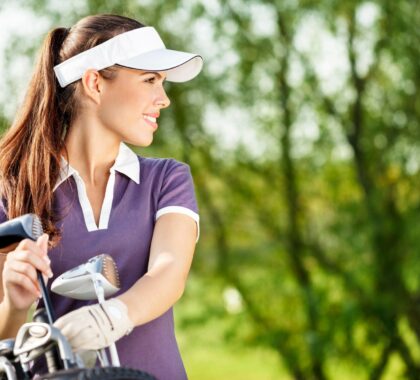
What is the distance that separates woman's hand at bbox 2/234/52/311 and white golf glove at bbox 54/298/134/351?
0.36ft

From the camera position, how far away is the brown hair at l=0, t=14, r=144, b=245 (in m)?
1.74

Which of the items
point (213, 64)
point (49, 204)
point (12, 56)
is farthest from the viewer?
point (213, 64)

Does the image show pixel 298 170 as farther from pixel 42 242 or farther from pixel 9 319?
pixel 42 242

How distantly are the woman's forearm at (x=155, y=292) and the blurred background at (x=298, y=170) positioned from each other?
21.6 feet

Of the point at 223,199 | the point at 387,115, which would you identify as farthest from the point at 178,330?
the point at 387,115

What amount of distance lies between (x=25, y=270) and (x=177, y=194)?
360 mm

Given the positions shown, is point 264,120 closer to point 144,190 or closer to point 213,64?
point 213,64

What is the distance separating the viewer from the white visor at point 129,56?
1740 mm

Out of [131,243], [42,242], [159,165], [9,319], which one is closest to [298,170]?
[159,165]

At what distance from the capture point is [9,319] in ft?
5.41

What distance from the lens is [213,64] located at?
8.63 metres

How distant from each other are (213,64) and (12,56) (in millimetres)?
1807

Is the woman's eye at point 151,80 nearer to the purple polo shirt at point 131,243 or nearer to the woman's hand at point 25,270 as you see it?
the purple polo shirt at point 131,243

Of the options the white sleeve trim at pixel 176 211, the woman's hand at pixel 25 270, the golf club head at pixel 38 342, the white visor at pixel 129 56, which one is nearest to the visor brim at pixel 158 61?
the white visor at pixel 129 56
